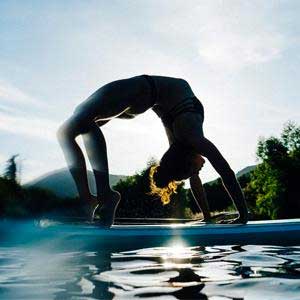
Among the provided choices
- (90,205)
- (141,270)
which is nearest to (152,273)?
(141,270)

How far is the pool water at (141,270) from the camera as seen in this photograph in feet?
6.87

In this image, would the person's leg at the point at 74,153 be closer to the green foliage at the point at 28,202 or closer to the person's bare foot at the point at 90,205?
the person's bare foot at the point at 90,205

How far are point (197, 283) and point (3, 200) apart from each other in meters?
3.05

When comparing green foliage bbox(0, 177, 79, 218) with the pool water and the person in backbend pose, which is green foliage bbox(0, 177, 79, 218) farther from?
→ the person in backbend pose

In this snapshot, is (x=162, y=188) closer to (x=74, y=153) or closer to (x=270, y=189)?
(x=74, y=153)

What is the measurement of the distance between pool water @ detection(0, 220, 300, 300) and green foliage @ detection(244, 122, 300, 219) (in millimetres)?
46393

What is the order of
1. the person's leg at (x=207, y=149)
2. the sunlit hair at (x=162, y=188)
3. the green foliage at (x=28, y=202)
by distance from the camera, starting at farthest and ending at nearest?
the sunlit hair at (x=162, y=188) < the green foliage at (x=28, y=202) < the person's leg at (x=207, y=149)

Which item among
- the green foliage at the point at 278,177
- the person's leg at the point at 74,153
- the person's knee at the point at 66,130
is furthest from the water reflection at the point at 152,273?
the green foliage at the point at 278,177

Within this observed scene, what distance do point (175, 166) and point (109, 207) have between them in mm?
805

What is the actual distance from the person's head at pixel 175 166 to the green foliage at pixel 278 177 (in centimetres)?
4538

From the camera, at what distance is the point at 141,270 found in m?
2.77

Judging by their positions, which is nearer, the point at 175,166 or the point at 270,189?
the point at 175,166

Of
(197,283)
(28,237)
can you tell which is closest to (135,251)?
(28,237)

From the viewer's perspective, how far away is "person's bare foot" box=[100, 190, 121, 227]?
433cm
